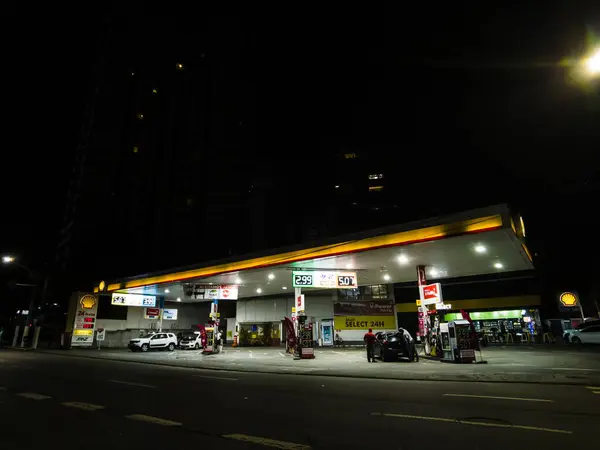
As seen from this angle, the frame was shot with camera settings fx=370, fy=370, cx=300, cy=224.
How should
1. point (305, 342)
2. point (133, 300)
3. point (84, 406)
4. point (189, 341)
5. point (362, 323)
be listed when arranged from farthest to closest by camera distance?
point (362, 323)
point (189, 341)
point (133, 300)
point (305, 342)
point (84, 406)

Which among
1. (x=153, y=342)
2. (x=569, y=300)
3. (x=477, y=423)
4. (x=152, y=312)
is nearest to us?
(x=477, y=423)

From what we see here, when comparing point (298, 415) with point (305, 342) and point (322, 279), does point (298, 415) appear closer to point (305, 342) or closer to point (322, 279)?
point (322, 279)

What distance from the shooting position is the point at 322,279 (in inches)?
848

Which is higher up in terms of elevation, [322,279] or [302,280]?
[322,279]

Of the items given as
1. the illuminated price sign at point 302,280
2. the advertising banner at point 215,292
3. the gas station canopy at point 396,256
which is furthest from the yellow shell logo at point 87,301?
the illuminated price sign at point 302,280

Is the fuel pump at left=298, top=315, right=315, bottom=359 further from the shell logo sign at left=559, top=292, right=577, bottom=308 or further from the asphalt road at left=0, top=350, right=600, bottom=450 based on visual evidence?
the shell logo sign at left=559, top=292, right=577, bottom=308

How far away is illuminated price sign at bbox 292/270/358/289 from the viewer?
21016 millimetres

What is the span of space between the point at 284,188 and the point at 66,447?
5871 cm

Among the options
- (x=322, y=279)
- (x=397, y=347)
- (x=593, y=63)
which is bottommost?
(x=397, y=347)

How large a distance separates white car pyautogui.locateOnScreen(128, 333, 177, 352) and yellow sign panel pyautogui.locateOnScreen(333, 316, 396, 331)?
52.7ft

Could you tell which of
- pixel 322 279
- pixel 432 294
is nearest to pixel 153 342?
pixel 322 279

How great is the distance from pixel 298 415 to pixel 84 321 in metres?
34.6

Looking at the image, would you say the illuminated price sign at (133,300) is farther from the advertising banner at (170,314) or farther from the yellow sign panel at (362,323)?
the yellow sign panel at (362,323)

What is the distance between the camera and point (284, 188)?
63.2 metres
